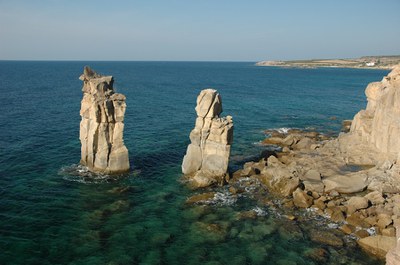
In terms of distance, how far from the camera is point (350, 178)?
38188mm

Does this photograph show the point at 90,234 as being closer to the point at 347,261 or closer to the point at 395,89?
the point at 347,261

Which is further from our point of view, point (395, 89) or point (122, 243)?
point (395, 89)

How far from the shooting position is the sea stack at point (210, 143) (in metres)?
40.3

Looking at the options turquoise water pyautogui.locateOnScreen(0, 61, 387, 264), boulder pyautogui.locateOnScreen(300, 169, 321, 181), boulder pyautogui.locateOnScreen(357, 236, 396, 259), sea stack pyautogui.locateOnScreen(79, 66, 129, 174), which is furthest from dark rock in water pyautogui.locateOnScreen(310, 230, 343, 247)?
sea stack pyautogui.locateOnScreen(79, 66, 129, 174)

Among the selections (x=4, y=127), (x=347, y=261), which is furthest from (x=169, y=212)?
(x=4, y=127)

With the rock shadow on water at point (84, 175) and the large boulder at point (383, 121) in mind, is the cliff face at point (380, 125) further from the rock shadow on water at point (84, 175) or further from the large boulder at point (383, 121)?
the rock shadow on water at point (84, 175)

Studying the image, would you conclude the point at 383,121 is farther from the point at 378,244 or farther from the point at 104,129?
the point at 104,129

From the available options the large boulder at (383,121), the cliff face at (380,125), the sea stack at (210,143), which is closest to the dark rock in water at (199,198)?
the sea stack at (210,143)

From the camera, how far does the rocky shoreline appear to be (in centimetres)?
3054

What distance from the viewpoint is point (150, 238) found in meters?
28.5

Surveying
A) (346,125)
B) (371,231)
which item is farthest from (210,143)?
(346,125)

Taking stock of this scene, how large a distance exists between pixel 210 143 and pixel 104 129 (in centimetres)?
1241

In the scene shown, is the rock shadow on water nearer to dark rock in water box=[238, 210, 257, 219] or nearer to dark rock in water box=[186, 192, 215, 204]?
dark rock in water box=[186, 192, 215, 204]

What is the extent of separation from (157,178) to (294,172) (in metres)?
15.8
